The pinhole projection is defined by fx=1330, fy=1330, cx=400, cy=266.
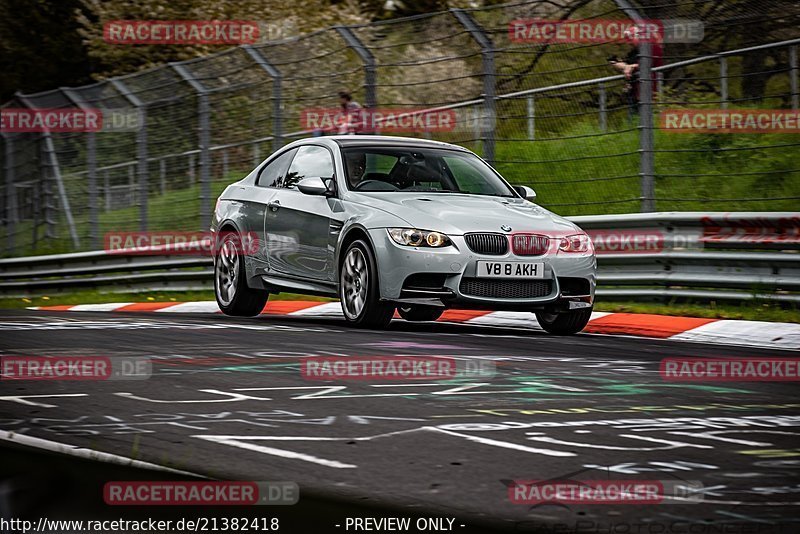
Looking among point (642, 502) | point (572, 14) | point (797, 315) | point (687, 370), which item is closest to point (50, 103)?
point (572, 14)

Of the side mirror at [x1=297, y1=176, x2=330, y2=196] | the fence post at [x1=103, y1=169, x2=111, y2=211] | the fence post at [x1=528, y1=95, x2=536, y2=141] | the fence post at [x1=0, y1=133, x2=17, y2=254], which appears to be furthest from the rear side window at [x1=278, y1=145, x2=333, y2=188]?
the fence post at [x1=0, y1=133, x2=17, y2=254]

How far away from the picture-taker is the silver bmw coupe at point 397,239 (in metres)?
9.57

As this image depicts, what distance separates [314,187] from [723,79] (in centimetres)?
422

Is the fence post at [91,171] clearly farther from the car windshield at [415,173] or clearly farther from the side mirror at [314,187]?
the side mirror at [314,187]

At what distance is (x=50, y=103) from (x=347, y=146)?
1130cm

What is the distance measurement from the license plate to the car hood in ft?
0.85

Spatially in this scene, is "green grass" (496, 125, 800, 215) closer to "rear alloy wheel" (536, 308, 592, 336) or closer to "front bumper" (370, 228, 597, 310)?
"rear alloy wheel" (536, 308, 592, 336)

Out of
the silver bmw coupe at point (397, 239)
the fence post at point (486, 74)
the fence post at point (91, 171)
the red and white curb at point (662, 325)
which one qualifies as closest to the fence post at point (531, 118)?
the fence post at point (486, 74)

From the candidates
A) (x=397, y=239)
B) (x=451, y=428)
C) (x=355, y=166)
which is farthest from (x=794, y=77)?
(x=451, y=428)

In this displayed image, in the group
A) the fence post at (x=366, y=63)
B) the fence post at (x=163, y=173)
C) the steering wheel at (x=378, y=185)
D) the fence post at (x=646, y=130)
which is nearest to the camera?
the steering wheel at (x=378, y=185)

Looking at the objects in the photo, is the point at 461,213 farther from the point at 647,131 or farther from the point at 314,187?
the point at 647,131

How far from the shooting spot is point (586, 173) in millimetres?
13094

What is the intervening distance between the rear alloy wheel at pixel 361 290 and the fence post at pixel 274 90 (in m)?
6.41

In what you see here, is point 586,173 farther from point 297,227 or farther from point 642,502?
point 642,502
